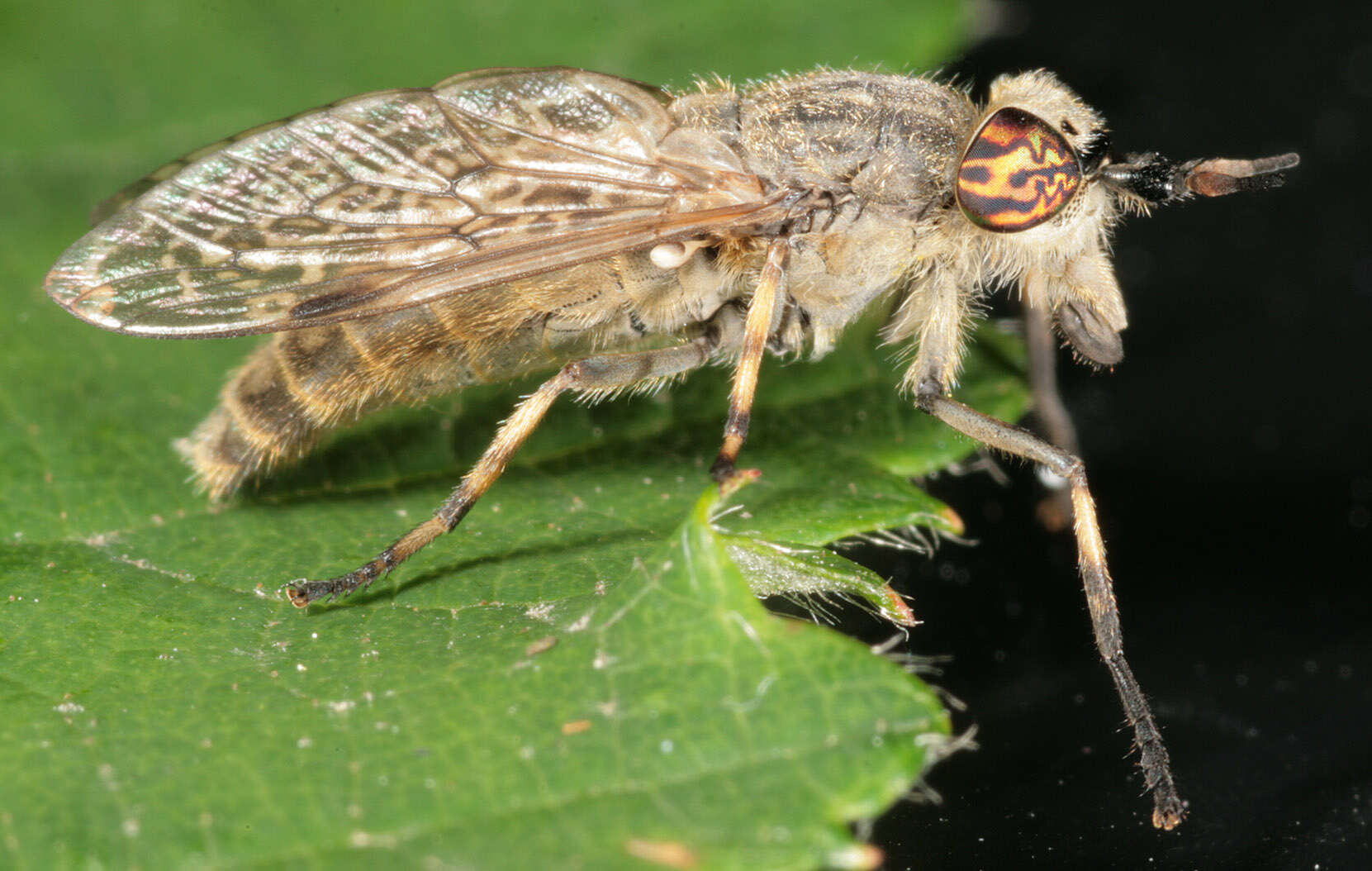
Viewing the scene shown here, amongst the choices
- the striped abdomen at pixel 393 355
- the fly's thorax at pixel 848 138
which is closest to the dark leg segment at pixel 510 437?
the striped abdomen at pixel 393 355

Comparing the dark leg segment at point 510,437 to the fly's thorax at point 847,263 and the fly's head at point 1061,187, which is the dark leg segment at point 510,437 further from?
the fly's head at point 1061,187

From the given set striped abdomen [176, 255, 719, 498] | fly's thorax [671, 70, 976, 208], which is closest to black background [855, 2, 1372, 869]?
fly's thorax [671, 70, 976, 208]

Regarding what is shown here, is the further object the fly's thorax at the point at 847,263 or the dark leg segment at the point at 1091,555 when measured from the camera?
the fly's thorax at the point at 847,263

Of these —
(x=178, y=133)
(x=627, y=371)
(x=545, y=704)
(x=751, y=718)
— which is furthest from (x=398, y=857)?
(x=178, y=133)

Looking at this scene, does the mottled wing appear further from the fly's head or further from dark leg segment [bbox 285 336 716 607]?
the fly's head

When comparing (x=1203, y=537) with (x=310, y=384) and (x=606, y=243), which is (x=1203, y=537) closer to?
(x=606, y=243)

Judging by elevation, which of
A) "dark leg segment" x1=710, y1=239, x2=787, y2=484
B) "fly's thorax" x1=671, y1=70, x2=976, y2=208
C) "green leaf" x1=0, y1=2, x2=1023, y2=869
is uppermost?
"fly's thorax" x1=671, y1=70, x2=976, y2=208
